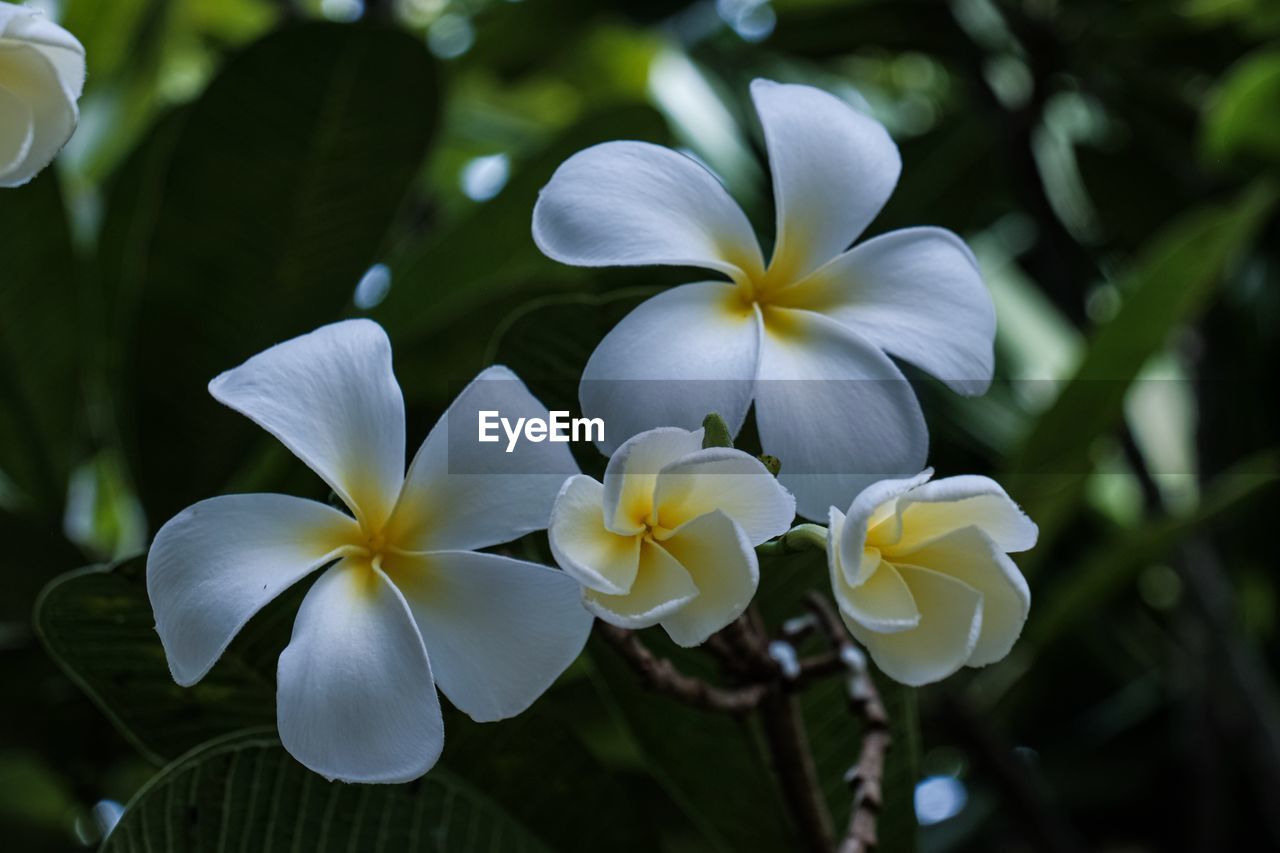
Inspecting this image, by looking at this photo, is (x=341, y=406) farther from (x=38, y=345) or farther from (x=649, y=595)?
(x=38, y=345)

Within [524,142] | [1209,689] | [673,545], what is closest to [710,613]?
[673,545]

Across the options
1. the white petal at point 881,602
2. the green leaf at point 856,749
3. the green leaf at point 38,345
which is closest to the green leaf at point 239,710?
the green leaf at point 856,749

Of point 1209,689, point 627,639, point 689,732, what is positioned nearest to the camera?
point 627,639

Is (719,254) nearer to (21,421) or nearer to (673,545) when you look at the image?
(673,545)

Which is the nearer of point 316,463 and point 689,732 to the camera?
point 316,463

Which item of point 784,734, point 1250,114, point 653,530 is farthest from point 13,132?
point 1250,114

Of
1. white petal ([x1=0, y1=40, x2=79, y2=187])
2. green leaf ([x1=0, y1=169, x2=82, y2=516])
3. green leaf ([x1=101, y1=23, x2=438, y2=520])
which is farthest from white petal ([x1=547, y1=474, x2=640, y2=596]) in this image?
green leaf ([x1=0, y1=169, x2=82, y2=516])

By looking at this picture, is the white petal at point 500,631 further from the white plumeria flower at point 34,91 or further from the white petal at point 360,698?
the white plumeria flower at point 34,91
